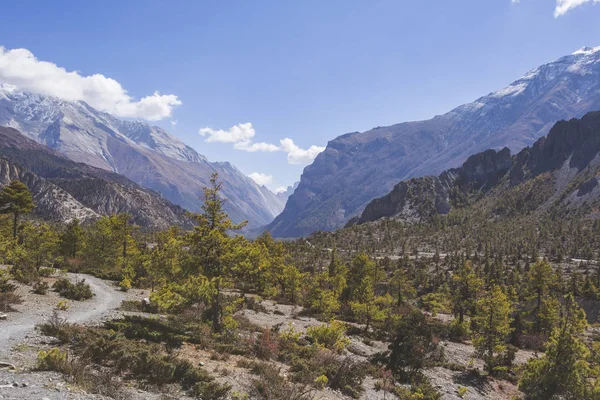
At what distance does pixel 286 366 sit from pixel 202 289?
6.13 metres

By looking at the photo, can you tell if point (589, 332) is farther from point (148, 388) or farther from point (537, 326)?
point (148, 388)

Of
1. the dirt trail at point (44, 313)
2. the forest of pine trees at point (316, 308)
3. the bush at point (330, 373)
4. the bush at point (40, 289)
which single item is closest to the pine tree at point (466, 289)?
the forest of pine trees at point (316, 308)

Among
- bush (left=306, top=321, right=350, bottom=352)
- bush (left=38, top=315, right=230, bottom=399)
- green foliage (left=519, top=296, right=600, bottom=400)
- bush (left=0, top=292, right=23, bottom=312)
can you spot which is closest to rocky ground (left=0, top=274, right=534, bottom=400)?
bush (left=0, top=292, right=23, bottom=312)

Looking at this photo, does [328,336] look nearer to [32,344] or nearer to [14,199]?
[32,344]

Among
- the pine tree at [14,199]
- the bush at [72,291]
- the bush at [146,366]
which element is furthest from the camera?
the pine tree at [14,199]

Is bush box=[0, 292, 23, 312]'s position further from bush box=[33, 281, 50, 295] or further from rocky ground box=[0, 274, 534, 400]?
bush box=[33, 281, 50, 295]

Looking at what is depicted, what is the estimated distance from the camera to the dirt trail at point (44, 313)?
15147mm

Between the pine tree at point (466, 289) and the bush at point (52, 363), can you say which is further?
the pine tree at point (466, 289)

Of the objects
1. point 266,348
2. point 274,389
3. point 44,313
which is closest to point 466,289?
point 266,348

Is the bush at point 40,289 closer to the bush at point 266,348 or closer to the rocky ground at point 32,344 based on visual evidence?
the rocky ground at point 32,344

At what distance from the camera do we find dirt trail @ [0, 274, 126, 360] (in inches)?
596

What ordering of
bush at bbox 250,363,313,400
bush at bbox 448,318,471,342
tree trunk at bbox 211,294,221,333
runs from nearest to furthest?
bush at bbox 250,363,313,400, tree trunk at bbox 211,294,221,333, bush at bbox 448,318,471,342

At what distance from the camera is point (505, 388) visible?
26234 mm

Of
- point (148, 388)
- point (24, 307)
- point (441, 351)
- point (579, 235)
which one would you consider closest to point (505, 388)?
point (441, 351)
